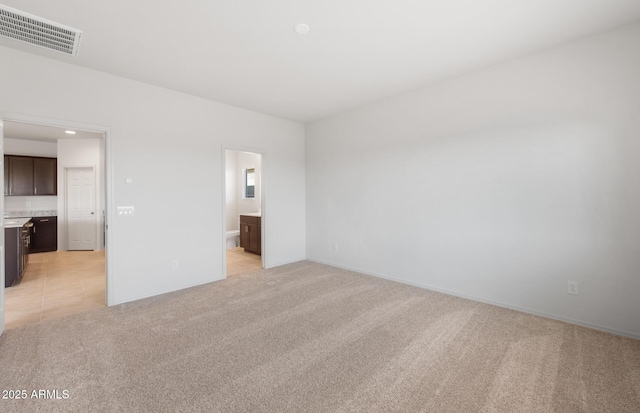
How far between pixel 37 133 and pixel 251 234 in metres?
5.03

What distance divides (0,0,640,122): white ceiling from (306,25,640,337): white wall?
34 cm

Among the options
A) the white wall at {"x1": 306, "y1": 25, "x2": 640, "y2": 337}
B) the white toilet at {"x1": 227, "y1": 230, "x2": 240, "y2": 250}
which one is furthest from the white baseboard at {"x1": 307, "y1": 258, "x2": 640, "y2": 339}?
the white toilet at {"x1": 227, "y1": 230, "x2": 240, "y2": 250}

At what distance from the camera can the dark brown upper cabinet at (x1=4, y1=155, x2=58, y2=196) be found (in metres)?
6.24

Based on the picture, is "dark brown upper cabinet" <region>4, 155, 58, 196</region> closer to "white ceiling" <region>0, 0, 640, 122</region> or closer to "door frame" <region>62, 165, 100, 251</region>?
"door frame" <region>62, 165, 100, 251</region>

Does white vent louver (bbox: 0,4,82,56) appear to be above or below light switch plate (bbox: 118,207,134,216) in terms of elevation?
above

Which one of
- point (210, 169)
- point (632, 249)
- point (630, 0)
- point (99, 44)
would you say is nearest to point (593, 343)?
point (632, 249)

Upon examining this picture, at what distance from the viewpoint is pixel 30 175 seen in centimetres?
641

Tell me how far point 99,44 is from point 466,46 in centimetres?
354

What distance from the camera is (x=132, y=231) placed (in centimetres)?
340

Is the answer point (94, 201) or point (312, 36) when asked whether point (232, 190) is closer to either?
point (94, 201)

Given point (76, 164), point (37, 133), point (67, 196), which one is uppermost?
point (37, 133)

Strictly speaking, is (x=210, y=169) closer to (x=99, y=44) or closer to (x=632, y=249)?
(x=99, y=44)

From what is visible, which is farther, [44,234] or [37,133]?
[44,234]

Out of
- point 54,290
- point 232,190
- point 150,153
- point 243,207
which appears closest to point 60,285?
point 54,290
